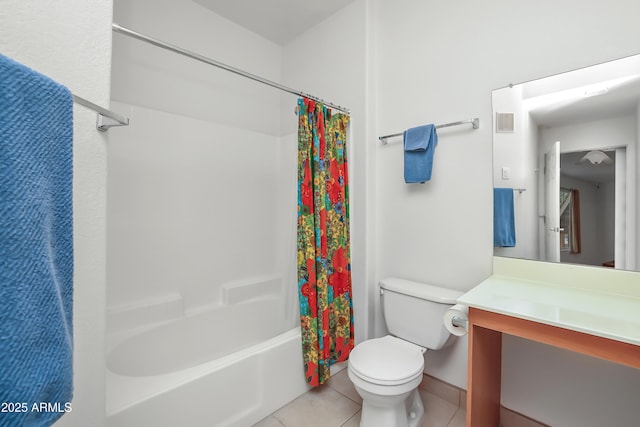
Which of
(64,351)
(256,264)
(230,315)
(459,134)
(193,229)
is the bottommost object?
(230,315)

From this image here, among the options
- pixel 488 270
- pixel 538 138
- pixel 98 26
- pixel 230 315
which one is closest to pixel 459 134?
pixel 538 138

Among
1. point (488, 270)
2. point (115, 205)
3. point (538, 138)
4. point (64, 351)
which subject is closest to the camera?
point (64, 351)

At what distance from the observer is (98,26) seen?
2.84 ft

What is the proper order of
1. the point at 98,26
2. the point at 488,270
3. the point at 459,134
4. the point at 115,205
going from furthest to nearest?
the point at 115,205 < the point at 459,134 < the point at 488,270 < the point at 98,26

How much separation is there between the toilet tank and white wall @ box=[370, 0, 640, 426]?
173mm

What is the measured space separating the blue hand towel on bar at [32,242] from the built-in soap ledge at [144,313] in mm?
1394

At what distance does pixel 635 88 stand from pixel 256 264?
259 cm

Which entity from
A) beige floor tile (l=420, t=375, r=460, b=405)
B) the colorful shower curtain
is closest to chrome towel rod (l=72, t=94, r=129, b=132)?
the colorful shower curtain

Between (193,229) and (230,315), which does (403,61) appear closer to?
(193,229)

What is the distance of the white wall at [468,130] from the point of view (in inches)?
51.0

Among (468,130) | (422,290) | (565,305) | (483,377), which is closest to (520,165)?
(468,130)

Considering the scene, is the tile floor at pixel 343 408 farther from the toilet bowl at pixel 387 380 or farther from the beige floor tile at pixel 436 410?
the toilet bowl at pixel 387 380

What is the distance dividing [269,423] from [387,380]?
2.46 feet

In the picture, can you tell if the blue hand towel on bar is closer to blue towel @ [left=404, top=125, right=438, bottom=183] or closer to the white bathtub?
the white bathtub
